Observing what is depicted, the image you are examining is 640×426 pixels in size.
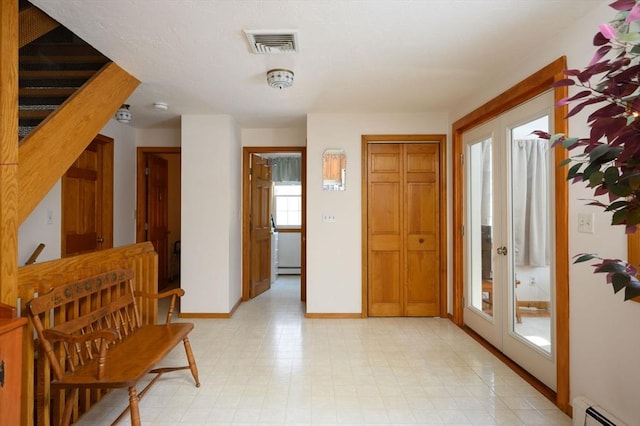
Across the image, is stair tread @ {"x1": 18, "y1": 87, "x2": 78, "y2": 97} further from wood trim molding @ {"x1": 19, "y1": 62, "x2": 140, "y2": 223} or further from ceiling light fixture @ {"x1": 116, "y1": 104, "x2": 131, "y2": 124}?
ceiling light fixture @ {"x1": 116, "y1": 104, "x2": 131, "y2": 124}

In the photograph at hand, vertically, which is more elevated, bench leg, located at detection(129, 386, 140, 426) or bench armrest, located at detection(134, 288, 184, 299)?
bench armrest, located at detection(134, 288, 184, 299)

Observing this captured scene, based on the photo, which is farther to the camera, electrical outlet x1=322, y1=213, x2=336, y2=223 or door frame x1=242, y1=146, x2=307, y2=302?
door frame x1=242, y1=146, x2=307, y2=302

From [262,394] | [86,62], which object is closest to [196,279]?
[262,394]

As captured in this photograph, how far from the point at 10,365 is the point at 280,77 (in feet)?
7.62

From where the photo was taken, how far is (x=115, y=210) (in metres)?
4.05

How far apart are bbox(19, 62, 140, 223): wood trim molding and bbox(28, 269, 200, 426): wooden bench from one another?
54 cm

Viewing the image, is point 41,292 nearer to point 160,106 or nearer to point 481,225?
point 160,106

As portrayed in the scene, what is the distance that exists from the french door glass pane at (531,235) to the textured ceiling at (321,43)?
70cm

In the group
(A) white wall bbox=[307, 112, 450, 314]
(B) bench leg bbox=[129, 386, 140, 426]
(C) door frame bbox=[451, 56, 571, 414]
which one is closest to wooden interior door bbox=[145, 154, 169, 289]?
(A) white wall bbox=[307, 112, 450, 314]

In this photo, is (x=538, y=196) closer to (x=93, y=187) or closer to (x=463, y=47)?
(x=463, y=47)

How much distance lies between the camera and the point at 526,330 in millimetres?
2547

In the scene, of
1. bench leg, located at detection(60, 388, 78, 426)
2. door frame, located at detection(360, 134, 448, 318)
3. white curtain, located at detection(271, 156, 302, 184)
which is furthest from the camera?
white curtain, located at detection(271, 156, 302, 184)

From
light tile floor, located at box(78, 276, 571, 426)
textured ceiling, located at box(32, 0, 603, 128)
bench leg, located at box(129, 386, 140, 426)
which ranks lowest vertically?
light tile floor, located at box(78, 276, 571, 426)

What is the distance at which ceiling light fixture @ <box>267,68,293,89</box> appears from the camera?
8.38 feet
